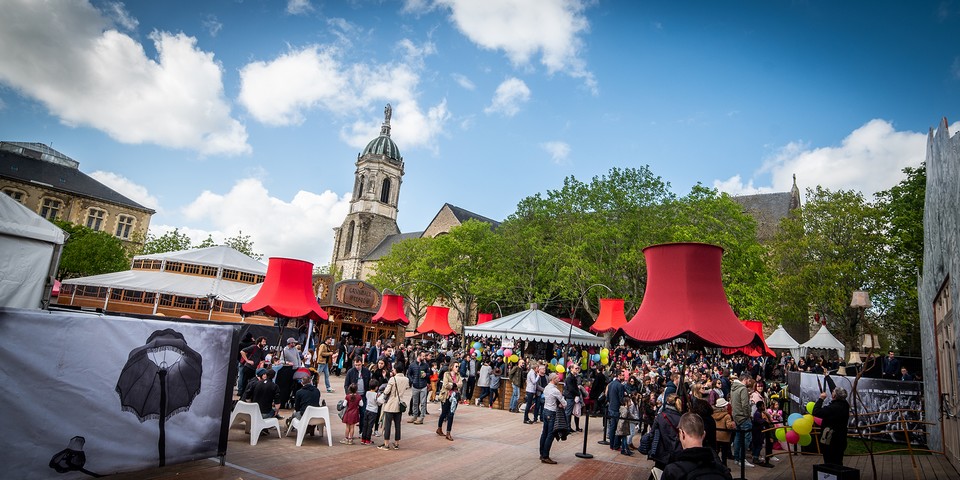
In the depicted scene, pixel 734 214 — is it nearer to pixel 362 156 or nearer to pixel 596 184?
pixel 596 184

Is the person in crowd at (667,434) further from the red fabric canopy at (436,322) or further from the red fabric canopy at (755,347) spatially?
the red fabric canopy at (436,322)


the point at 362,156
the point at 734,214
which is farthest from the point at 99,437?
the point at 362,156

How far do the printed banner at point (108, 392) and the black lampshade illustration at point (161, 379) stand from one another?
0.01 metres

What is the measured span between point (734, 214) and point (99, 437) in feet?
103

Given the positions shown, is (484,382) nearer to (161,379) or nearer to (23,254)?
(161,379)

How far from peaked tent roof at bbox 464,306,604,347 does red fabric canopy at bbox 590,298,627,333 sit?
2.02 ft

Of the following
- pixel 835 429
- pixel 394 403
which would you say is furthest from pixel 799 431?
pixel 394 403

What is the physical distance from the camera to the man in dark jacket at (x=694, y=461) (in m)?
3.23

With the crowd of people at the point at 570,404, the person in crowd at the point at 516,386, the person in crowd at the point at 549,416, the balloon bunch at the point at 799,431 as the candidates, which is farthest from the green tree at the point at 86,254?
the balloon bunch at the point at 799,431

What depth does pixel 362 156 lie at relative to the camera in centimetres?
7288

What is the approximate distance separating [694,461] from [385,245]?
2657 inches

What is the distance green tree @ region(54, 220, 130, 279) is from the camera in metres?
42.8

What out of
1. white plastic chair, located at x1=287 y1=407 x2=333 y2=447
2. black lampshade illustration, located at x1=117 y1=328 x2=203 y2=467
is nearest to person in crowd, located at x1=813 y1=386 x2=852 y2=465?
white plastic chair, located at x1=287 y1=407 x2=333 y2=447

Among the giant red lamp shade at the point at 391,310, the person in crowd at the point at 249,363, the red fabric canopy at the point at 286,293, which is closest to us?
the red fabric canopy at the point at 286,293
